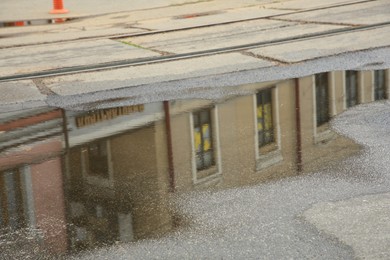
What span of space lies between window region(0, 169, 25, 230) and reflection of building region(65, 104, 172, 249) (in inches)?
10.6

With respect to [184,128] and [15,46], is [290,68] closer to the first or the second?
[184,128]

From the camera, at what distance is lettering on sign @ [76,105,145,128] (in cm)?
619

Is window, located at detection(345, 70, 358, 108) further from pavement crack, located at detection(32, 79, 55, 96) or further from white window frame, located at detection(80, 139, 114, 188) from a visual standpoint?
pavement crack, located at detection(32, 79, 55, 96)

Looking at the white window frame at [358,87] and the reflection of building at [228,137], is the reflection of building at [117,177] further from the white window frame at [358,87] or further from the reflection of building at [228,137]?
the white window frame at [358,87]

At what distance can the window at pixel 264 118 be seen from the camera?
5.28 meters

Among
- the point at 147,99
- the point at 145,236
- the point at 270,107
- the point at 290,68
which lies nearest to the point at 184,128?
the point at 270,107

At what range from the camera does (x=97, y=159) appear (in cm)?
502

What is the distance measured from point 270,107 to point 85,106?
1646mm

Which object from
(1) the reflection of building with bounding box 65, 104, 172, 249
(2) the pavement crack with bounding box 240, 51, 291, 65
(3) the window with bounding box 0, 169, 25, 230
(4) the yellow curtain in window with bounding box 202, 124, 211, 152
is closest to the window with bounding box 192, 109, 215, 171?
(4) the yellow curtain in window with bounding box 202, 124, 211, 152

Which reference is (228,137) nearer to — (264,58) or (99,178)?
(99,178)

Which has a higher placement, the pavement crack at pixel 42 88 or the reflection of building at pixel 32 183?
the pavement crack at pixel 42 88

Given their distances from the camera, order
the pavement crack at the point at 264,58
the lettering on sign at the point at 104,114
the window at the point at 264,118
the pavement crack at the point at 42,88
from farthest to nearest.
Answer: the pavement crack at the point at 264,58 < the pavement crack at the point at 42,88 < the lettering on sign at the point at 104,114 < the window at the point at 264,118

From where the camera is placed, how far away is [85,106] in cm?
678

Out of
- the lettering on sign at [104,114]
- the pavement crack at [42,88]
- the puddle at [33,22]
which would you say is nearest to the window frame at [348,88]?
the lettering on sign at [104,114]
